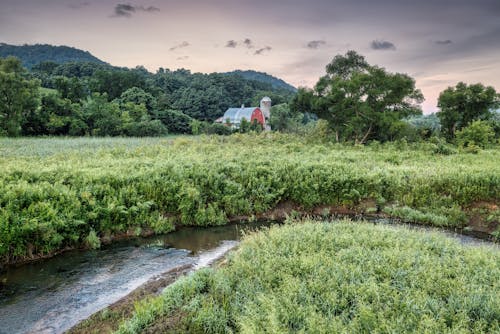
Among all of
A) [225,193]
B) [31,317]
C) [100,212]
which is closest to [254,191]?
[225,193]

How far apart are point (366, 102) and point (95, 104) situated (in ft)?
136

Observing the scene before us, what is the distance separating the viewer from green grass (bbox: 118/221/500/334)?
5.17 m

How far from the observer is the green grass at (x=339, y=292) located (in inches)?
204


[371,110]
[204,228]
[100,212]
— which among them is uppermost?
[371,110]

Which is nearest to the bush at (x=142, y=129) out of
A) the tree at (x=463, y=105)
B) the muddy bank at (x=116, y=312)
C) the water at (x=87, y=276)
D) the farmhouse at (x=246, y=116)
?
the farmhouse at (x=246, y=116)

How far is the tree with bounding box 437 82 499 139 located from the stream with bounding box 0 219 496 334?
28.6 metres

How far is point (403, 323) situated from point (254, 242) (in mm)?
4704

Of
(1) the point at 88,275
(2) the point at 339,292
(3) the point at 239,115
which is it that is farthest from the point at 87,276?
(3) the point at 239,115

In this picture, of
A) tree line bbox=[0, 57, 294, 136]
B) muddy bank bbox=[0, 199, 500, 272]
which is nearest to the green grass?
muddy bank bbox=[0, 199, 500, 272]

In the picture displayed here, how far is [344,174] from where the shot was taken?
17125 millimetres

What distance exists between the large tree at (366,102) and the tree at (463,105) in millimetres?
6191

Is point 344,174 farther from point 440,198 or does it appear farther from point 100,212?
point 100,212

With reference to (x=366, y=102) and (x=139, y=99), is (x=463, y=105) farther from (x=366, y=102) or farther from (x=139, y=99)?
(x=139, y=99)

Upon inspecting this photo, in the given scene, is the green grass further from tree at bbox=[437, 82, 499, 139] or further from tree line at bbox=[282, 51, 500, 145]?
tree at bbox=[437, 82, 499, 139]
